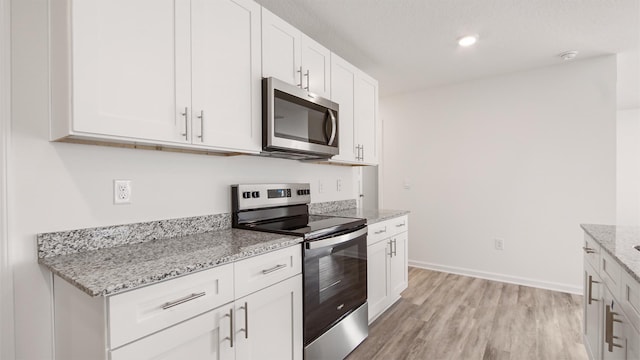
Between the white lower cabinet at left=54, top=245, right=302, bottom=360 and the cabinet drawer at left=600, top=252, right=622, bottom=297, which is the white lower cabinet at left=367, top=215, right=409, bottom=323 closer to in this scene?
the white lower cabinet at left=54, top=245, right=302, bottom=360

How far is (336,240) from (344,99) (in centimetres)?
125

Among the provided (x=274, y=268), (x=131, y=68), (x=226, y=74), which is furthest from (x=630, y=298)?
(x=131, y=68)

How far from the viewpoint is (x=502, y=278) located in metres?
3.58

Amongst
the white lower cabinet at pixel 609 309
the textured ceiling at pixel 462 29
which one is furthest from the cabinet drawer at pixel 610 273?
the textured ceiling at pixel 462 29

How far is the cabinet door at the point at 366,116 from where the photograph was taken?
110 inches

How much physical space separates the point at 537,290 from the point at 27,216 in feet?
13.4

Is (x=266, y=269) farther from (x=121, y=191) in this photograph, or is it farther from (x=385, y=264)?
(x=385, y=264)

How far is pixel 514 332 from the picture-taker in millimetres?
2395

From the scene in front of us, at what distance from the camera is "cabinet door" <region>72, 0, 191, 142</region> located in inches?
44.2

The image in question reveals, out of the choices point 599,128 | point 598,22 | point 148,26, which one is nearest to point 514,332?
point 599,128

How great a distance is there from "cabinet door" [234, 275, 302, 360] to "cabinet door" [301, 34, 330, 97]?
1.30 meters

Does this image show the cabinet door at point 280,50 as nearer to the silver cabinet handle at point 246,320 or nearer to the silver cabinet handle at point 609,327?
the silver cabinet handle at point 246,320

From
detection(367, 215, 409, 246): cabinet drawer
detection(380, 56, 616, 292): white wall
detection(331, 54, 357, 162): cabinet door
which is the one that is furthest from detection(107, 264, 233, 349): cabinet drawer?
detection(380, 56, 616, 292): white wall

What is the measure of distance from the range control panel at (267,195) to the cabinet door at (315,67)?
2.36 ft
